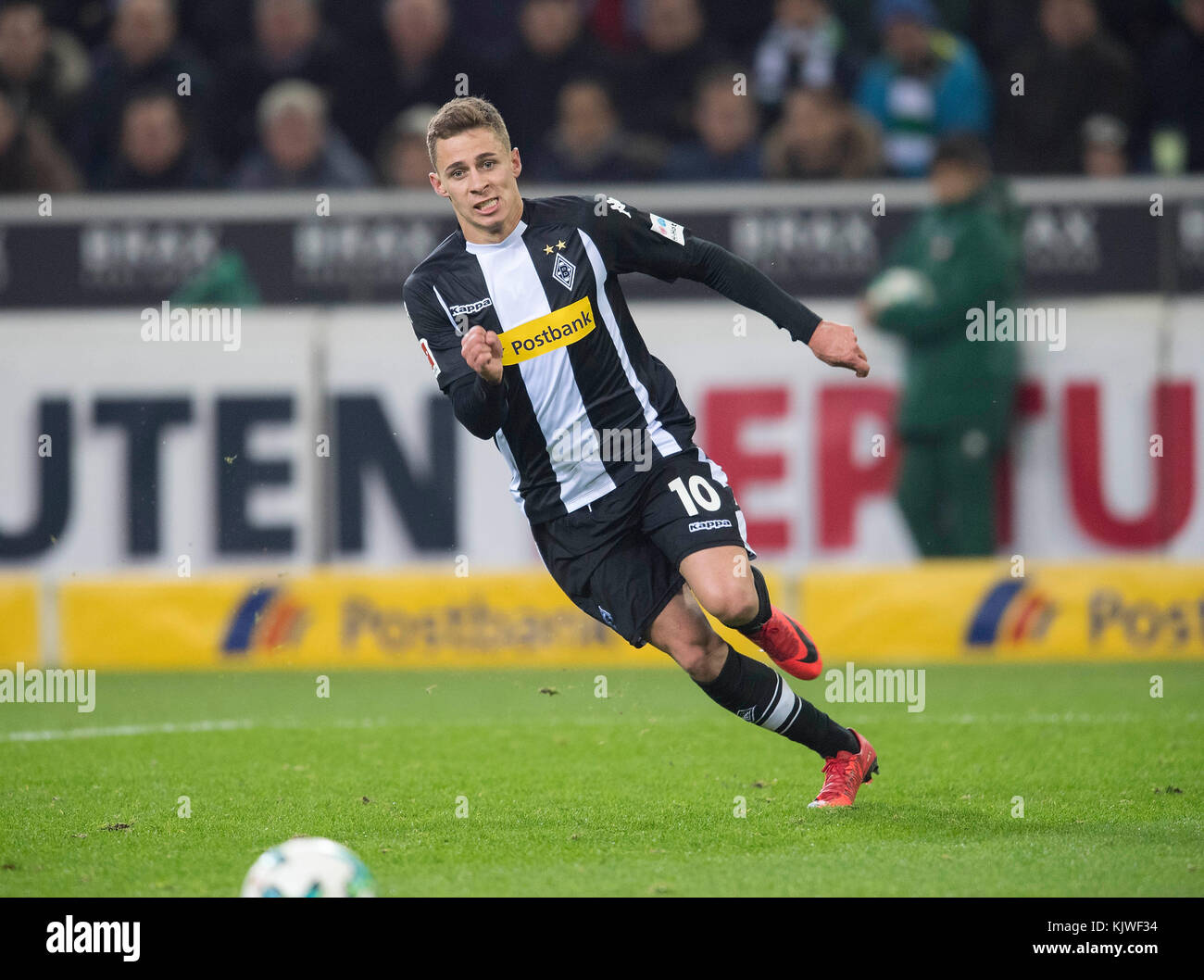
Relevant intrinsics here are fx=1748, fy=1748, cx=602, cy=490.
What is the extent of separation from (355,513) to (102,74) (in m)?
4.24

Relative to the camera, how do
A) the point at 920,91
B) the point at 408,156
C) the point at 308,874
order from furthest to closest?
1. the point at 920,91
2. the point at 408,156
3. the point at 308,874

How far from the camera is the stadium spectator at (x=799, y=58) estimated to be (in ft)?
38.5

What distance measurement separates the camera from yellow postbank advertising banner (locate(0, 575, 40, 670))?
10.2 metres

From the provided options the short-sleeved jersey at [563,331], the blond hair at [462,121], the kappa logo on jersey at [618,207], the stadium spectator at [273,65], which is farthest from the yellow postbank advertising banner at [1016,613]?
the stadium spectator at [273,65]

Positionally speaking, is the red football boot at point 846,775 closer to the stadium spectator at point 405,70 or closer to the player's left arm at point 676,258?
the player's left arm at point 676,258

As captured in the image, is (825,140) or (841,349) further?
(825,140)

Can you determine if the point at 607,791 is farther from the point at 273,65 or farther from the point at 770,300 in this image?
the point at 273,65

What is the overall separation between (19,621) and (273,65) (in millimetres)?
4469

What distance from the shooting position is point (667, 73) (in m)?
12.0

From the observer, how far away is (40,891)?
15.3 ft

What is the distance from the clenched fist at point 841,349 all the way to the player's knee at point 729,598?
0.74 meters

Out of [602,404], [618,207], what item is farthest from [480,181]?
[602,404]

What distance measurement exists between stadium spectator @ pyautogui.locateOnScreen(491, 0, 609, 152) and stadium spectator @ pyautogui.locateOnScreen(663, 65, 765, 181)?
93 cm
